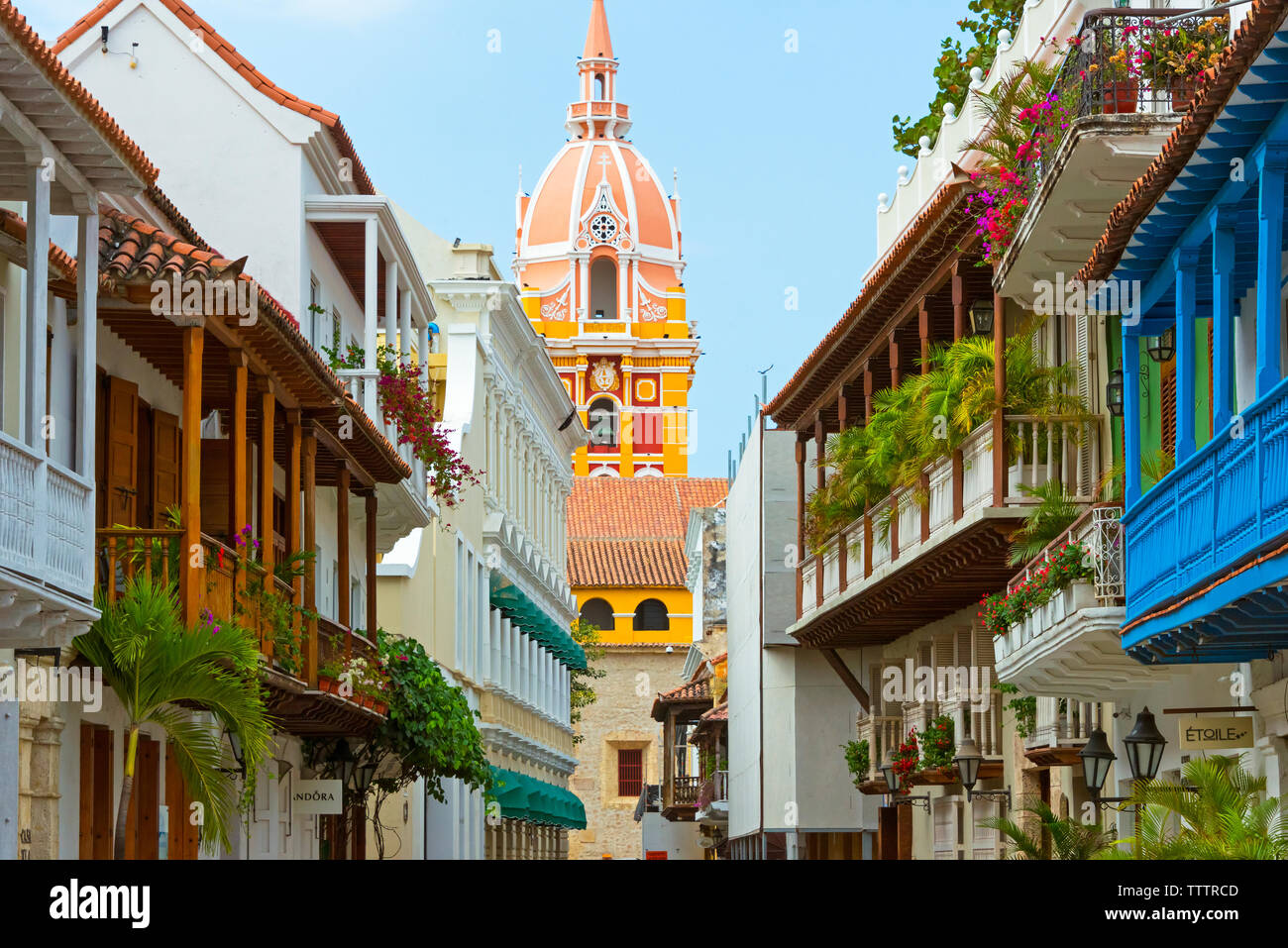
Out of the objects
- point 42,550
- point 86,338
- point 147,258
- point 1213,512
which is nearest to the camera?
point 1213,512

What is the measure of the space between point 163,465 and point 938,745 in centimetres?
1112

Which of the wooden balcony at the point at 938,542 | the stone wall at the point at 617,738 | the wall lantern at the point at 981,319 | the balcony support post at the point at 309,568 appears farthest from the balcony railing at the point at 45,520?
the stone wall at the point at 617,738

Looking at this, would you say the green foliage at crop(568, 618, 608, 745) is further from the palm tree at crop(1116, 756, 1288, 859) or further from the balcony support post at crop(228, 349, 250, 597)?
the palm tree at crop(1116, 756, 1288, 859)

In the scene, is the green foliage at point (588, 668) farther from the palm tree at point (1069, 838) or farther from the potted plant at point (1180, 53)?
the potted plant at point (1180, 53)

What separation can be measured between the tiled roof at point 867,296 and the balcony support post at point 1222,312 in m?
7.76

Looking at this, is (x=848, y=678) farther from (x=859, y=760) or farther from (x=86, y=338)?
(x=86, y=338)

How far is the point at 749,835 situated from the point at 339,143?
18609mm

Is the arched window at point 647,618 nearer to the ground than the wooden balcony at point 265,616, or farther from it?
farther from it

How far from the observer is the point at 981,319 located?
23438mm

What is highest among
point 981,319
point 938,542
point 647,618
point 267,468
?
point 647,618

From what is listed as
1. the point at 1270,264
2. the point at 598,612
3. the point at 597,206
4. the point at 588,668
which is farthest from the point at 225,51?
the point at 597,206

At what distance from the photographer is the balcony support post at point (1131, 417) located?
55.3 ft
